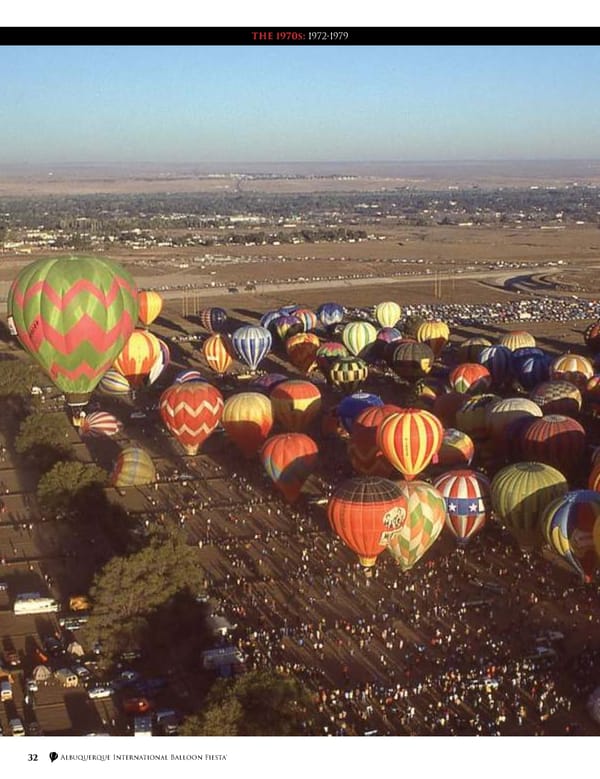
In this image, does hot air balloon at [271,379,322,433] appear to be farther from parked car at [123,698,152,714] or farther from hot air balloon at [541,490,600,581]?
parked car at [123,698,152,714]

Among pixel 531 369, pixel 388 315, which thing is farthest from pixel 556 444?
pixel 388 315

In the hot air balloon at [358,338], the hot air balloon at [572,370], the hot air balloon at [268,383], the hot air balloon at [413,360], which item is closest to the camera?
the hot air balloon at [268,383]

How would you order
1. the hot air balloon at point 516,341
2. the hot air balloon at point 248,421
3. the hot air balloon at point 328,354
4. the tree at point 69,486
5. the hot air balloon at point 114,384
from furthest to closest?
1. the hot air balloon at point 516,341
2. the hot air balloon at point 328,354
3. the hot air balloon at point 114,384
4. the hot air balloon at point 248,421
5. the tree at point 69,486

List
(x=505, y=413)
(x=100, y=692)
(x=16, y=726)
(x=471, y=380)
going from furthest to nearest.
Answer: (x=471, y=380)
(x=505, y=413)
(x=100, y=692)
(x=16, y=726)

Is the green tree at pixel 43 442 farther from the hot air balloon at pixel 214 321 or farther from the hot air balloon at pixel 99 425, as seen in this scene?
the hot air balloon at pixel 214 321

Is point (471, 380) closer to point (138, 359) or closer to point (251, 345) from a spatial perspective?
point (251, 345)

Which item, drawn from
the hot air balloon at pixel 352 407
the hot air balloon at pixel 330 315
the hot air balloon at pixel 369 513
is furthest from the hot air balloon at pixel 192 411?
the hot air balloon at pixel 330 315
